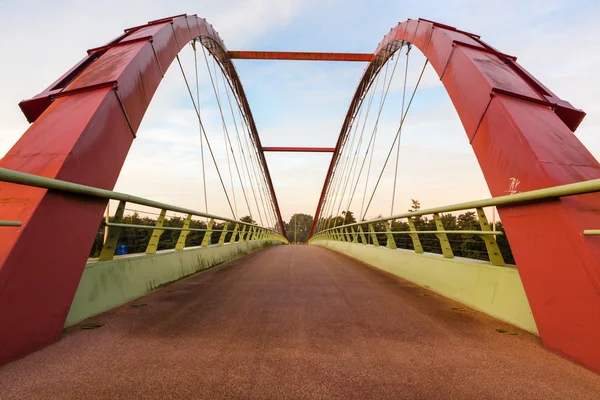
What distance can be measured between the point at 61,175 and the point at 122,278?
1.62 metres

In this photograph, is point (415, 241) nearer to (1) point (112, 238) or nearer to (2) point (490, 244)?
(2) point (490, 244)

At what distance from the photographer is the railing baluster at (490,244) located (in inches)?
147

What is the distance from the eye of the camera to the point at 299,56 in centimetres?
1933

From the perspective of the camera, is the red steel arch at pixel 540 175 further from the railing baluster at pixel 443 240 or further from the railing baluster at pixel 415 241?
the railing baluster at pixel 415 241

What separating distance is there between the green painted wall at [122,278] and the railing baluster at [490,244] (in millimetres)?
4499

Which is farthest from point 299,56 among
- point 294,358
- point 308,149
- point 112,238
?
point 294,358

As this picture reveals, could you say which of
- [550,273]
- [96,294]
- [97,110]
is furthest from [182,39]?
[550,273]

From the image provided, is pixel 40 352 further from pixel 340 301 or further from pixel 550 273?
pixel 550 273

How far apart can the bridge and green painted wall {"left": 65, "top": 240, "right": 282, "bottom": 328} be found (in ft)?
0.09

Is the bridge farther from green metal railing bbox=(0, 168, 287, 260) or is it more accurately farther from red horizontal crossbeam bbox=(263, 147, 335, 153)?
red horizontal crossbeam bbox=(263, 147, 335, 153)

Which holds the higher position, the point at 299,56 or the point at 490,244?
the point at 299,56

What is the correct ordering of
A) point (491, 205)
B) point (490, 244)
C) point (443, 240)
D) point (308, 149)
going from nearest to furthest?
point (491, 205) → point (490, 244) → point (443, 240) → point (308, 149)

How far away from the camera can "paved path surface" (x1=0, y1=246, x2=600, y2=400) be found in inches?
73.5

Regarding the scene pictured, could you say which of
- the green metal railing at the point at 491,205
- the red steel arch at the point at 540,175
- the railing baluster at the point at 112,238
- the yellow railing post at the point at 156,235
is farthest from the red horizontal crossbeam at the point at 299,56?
the railing baluster at the point at 112,238
